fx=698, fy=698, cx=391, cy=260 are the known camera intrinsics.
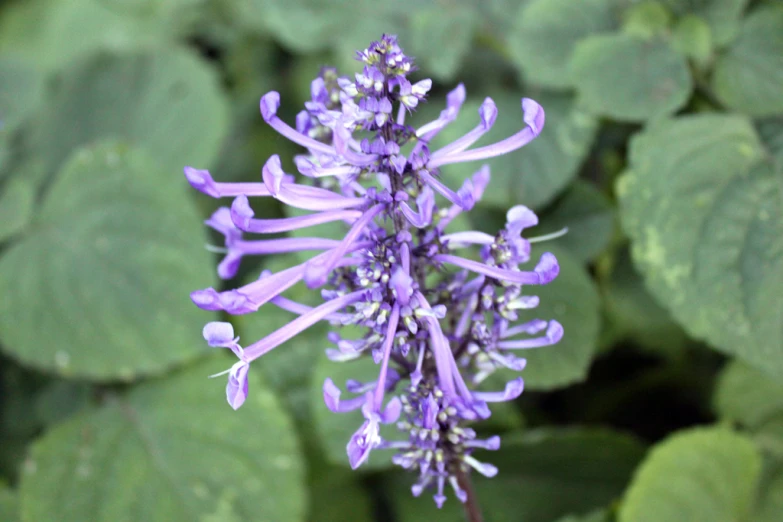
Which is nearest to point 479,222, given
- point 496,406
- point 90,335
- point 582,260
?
point 582,260

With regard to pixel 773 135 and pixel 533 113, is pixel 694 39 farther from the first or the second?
pixel 533 113

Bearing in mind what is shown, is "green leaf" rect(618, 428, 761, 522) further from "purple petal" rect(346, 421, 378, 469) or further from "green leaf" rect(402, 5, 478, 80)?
"green leaf" rect(402, 5, 478, 80)

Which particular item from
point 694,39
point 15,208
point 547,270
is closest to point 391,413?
point 547,270

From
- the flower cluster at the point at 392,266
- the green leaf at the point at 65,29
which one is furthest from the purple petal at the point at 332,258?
the green leaf at the point at 65,29

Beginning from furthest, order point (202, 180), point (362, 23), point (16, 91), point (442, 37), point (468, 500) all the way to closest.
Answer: point (362, 23) → point (16, 91) → point (442, 37) → point (468, 500) → point (202, 180)

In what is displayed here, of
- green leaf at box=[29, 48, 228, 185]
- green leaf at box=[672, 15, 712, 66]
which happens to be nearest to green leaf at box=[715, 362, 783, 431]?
green leaf at box=[672, 15, 712, 66]

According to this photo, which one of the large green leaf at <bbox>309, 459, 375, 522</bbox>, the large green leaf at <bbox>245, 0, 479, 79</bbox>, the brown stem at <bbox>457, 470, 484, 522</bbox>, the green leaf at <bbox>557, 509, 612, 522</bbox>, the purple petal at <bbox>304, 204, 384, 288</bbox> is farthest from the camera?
the large green leaf at <bbox>245, 0, 479, 79</bbox>
